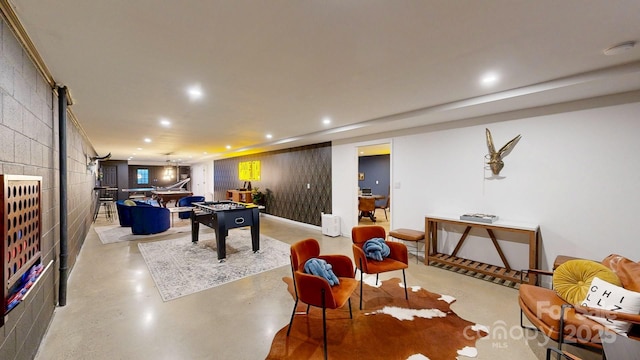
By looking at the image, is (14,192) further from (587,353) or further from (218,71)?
(587,353)

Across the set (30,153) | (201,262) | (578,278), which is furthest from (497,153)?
(30,153)

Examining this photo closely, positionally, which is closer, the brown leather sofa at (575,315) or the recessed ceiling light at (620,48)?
the brown leather sofa at (575,315)

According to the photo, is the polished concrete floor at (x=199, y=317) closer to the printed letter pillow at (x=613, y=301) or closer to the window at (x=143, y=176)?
the printed letter pillow at (x=613, y=301)

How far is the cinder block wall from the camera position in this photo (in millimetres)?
1546

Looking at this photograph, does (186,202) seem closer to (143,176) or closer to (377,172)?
(377,172)

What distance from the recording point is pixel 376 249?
289 centimetres

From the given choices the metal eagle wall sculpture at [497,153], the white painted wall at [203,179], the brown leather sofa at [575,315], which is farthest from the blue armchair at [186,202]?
the brown leather sofa at [575,315]

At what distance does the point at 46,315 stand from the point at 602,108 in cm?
612

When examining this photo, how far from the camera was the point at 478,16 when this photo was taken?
5.08 ft

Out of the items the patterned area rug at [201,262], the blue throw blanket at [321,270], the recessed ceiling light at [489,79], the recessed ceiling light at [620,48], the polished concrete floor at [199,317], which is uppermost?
the recessed ceiling light at [489,79]

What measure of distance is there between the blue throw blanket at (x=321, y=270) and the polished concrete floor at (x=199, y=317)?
2.04 feet

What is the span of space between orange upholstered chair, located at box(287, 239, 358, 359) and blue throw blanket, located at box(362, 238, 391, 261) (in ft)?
1.64

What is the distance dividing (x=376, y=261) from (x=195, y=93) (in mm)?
2902

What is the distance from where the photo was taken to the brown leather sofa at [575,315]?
1.68 metres
